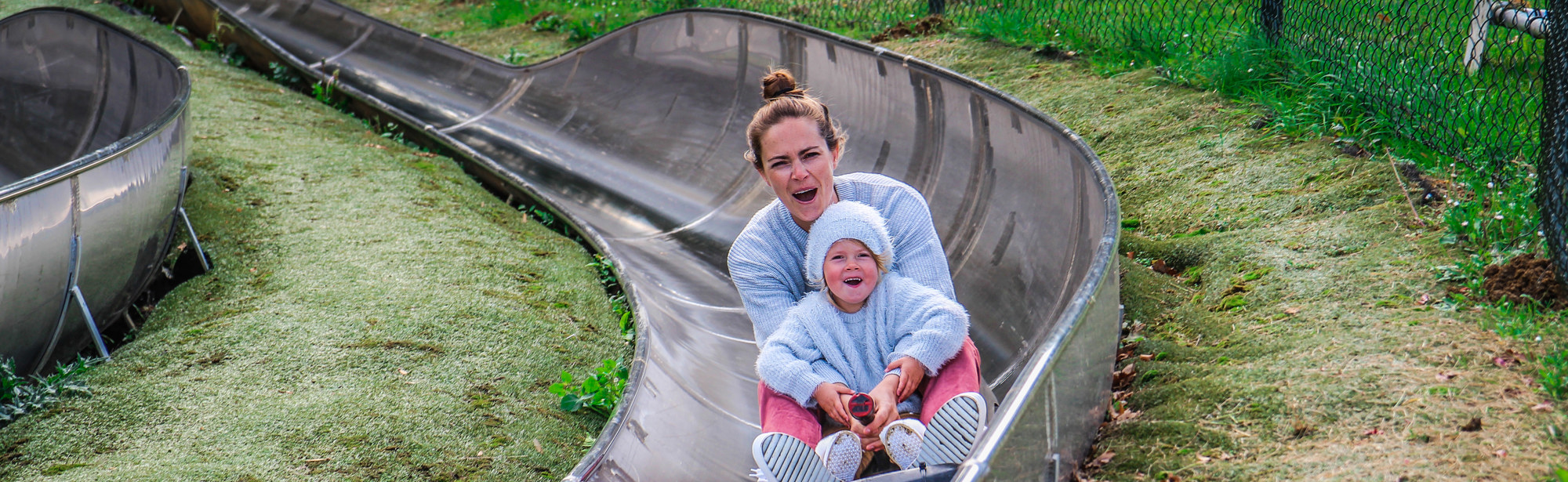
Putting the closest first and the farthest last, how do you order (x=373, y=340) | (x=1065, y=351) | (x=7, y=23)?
(x=1065, y=351), (x=373, y=340), (x=7, y=23)

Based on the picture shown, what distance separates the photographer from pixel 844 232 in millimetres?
2453

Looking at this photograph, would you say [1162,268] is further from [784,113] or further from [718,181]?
[718,181]

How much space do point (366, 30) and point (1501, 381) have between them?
884 centimetres

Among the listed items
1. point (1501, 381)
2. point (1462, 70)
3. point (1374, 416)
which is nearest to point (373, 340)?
point (1374, 416)

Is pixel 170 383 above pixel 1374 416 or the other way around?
the other way around

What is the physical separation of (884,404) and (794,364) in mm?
237

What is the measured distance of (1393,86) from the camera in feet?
12.3

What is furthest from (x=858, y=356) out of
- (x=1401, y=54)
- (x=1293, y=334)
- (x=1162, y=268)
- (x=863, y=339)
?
(x=1401, y=54)

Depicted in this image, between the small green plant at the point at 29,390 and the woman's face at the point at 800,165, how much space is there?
2621mm

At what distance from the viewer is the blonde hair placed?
2.66m

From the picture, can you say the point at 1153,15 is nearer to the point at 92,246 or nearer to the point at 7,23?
the point at 92,246

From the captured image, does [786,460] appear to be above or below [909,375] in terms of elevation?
below

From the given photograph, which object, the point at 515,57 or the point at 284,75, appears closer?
the point at 284,75

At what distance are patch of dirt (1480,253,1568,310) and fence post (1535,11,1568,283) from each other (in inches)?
1.1
